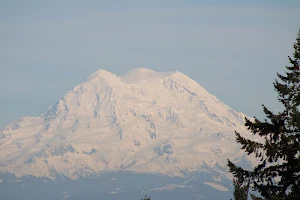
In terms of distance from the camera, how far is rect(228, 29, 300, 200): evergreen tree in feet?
103

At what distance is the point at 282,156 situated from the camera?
3131 centimetres

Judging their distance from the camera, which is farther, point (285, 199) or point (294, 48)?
point (294, 48)

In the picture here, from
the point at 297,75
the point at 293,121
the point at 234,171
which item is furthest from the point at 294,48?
the point at 234,171

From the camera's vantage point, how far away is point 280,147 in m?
31.7

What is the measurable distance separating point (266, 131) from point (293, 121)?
1.55 metres

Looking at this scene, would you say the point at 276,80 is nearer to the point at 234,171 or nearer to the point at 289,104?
the point at 289,104

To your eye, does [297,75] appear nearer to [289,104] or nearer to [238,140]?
[289,104]

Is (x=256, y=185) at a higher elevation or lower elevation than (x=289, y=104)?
lower

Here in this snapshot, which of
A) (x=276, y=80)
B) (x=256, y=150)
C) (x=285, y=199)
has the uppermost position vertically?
(x=276, y=80)

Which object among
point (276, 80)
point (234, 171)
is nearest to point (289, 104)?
point (276, 80)

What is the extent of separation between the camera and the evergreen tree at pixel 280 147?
103 feet

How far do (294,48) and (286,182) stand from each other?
5.49 m

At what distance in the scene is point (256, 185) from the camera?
3253cm

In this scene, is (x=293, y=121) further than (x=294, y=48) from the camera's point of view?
No
